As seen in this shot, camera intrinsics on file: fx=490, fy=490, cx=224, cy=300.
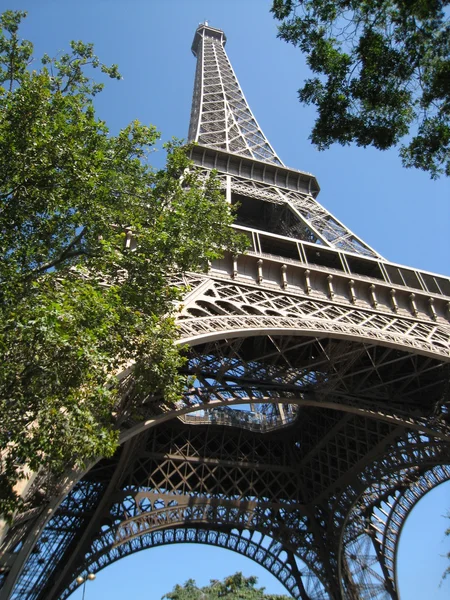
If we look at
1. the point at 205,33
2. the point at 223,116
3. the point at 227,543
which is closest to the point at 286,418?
the point at 227,543

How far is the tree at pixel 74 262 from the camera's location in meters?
6.47

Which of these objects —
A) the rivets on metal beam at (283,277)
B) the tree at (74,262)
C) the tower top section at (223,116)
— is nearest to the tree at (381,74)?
the tree at (74,262)

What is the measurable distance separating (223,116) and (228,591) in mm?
35782

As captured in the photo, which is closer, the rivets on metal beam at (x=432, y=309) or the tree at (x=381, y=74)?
the tree at (x=381, y=74)

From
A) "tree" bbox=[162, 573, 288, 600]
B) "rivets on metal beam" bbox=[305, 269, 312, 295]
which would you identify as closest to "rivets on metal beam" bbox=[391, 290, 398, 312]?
"rivets on metal beam" bbox=[305, 269, 312, 295]

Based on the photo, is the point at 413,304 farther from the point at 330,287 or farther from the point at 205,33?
the point at 205,33

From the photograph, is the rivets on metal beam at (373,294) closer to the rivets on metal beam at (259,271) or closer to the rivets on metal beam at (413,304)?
the rivets on metal beam at (413,304)

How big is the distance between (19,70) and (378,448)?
17.5 metres

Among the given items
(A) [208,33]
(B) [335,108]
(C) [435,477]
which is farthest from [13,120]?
(A) [208,33]

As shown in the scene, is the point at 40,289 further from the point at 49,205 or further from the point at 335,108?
the point at 335,108

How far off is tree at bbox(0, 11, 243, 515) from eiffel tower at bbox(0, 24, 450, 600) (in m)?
2.83

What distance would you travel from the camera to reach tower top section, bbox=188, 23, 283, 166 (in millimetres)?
30484

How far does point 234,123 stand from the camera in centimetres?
3403

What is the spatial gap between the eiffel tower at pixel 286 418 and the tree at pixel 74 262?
2.83 meters
